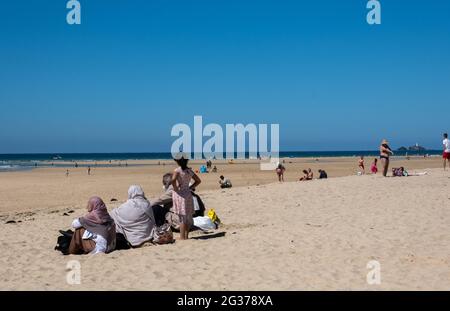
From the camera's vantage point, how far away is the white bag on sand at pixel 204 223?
10.9 meters

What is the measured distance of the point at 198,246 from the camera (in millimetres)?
9070

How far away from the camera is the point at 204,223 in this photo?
10875 millimetres

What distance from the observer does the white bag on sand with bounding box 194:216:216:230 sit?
35.6 ft

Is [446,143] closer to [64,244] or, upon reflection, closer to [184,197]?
[184,197]

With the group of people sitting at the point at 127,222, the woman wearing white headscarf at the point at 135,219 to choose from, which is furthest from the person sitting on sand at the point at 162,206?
the woman wearing white headscarf at the point at 135,219

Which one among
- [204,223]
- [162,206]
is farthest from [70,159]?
[204,223]

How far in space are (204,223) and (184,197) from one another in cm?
141

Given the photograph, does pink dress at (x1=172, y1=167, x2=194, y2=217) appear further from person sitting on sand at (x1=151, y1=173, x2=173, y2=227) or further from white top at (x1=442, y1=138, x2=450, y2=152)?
white top at (x1=442, y1=138, x2=450, y2=152)

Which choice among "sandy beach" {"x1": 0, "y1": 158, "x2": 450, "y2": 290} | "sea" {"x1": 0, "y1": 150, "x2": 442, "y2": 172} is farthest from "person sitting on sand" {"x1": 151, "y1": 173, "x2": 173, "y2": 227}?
"sea" {"x1": 0, "y1": 150, "x2": 442, "y2": 172}

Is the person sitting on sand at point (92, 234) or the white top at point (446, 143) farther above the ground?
the white top at point (446, 143)

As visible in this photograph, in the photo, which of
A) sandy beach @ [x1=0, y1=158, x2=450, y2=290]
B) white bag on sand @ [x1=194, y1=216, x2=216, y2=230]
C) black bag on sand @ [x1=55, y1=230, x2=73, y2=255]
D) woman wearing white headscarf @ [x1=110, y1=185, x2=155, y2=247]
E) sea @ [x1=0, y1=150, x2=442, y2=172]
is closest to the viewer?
sandy beach @ [x1=0, y1=158, x2=450, y2=290]

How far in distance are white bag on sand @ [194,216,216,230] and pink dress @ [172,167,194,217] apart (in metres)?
1.15

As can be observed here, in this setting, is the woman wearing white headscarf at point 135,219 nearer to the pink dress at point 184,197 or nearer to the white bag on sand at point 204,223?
the pink dress at point 184,197
